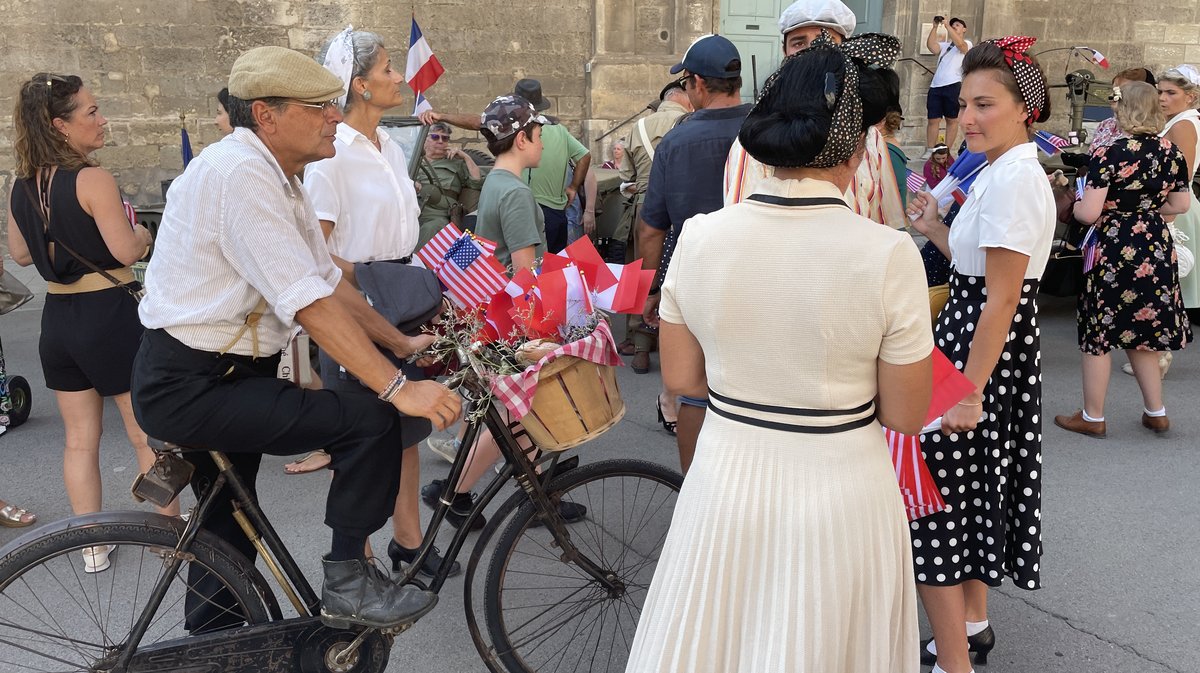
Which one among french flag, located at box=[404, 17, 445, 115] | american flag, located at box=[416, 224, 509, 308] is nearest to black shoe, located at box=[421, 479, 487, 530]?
american flag, located at box=[416, 224, 509, 308]

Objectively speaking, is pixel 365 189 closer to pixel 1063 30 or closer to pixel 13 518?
pixel 13 518

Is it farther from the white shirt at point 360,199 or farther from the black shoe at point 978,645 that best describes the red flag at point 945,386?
the white shirt at point 360,199

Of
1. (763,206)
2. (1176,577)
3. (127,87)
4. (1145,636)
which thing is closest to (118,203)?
(763,206)

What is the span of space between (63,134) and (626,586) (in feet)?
9.11

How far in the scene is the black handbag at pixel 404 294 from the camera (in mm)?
2779

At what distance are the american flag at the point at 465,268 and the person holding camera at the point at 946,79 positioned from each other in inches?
370

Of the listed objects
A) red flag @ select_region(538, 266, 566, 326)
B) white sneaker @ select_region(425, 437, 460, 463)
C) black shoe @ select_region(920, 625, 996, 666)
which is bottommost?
white sneaker @ select_region(425, 437, 460, 463)

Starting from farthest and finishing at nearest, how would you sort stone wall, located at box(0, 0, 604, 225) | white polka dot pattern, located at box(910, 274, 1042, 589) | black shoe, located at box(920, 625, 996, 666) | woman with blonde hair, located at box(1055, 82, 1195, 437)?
stone wall, located at box(0, 0, 604, 225)
woman with blonde hair, located at box(1055, 82, 1195, 437)
black shoe, located at box(920, 625, 996, 666)
white polka dot pattern, located at box(910, 274, 1042, 589)

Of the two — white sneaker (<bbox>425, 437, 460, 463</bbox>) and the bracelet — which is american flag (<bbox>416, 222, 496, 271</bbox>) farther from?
white sneaker (<bbox>425, 437, 460, 463</bbox>)

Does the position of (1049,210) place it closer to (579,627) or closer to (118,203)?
(579,627)

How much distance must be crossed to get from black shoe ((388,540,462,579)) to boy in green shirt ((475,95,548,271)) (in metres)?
1.37

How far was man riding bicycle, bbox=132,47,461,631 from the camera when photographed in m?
2.20

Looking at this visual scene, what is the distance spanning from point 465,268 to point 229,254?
0.71m

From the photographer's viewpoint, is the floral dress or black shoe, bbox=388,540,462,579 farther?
the floral dress
